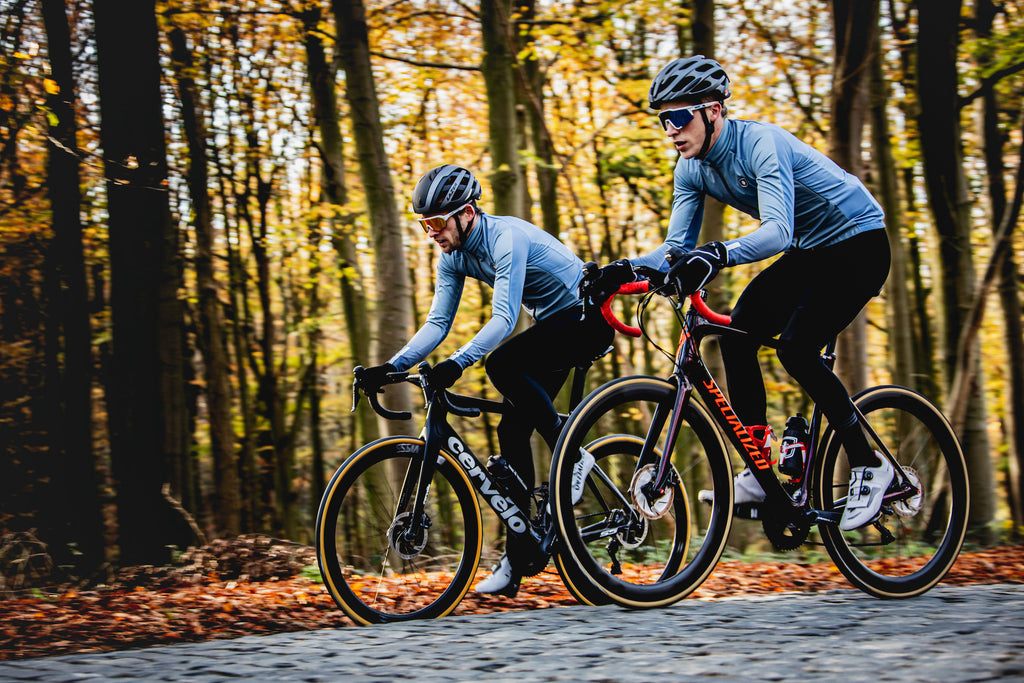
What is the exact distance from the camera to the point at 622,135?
1318 centimetres

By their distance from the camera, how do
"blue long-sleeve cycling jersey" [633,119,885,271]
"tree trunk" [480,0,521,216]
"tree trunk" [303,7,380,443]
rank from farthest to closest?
"tree trunk" [303,7,380,443] → "tree trunk" [480,0,521,216] → "blue long-sleeve cycling jersey" [633,119,885,271]

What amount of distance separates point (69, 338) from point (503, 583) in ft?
22.3

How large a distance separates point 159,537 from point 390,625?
4.08 meters

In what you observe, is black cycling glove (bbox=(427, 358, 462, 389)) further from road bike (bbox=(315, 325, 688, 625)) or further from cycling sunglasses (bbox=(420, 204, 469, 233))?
cycling sunglasses (bbox=(420, 204, 469, 233))

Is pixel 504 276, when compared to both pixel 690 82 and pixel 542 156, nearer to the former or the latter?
pixel 690 82

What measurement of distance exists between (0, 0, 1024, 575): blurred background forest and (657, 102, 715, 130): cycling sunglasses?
12.8 ft

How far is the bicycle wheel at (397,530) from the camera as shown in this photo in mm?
3850

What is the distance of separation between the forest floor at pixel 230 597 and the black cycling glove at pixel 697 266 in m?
1.95

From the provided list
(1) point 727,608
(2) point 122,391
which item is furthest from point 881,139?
(2) point 122,391

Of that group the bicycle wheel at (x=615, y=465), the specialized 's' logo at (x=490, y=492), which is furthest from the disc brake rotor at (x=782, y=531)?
the specialized 's' logo at (x=490, y=492)

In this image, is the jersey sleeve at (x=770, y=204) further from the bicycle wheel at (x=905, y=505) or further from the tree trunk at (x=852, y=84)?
the tree trunk at (x=852, y=84)

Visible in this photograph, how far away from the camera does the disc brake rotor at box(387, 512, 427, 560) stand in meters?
4.00

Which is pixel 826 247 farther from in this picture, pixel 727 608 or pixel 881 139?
pixel 881 139

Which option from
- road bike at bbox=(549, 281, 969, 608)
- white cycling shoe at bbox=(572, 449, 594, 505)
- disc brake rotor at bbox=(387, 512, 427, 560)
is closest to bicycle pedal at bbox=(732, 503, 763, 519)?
road bike at bbox=(549, 281, 969, 608)
